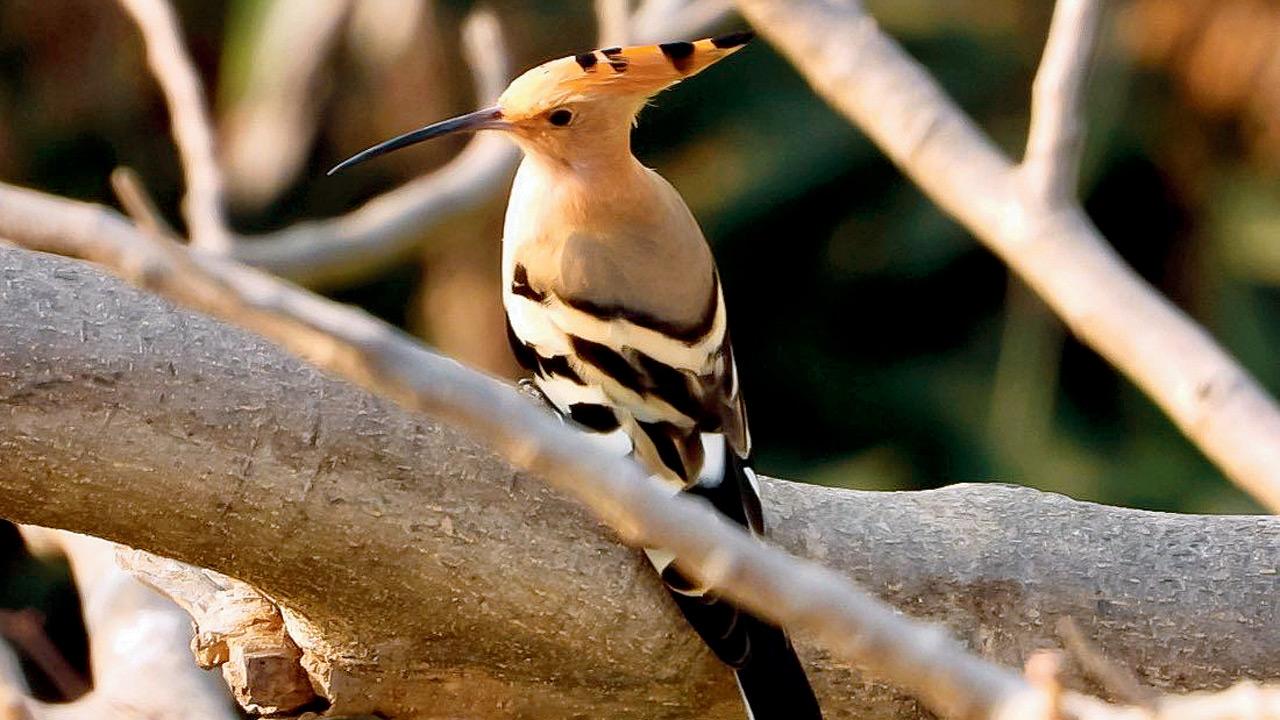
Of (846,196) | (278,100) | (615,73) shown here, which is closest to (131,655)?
(615,73)

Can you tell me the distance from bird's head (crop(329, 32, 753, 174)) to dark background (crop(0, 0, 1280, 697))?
1.93m

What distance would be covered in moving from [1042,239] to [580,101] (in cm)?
39

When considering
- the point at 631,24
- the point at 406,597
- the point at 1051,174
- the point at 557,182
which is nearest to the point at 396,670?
the point at 406,597

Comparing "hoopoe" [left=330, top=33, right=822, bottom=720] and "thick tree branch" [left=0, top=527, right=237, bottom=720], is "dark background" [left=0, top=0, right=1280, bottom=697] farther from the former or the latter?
"hoopoe" [left=330, top=33, right=822, bottom=720]

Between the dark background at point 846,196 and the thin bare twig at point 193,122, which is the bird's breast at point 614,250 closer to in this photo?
the thin bare twig at point 193,122

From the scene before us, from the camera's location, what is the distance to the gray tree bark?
110cm

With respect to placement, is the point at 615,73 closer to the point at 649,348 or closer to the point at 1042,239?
the point at 649,348

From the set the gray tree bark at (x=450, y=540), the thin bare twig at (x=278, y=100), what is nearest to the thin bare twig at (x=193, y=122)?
the gray tree bark at (x=450, y=540)

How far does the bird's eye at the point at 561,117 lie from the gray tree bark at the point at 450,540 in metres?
0.39

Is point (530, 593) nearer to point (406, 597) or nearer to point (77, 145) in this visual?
point (406, 597)

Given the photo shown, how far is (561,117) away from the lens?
1522 mm

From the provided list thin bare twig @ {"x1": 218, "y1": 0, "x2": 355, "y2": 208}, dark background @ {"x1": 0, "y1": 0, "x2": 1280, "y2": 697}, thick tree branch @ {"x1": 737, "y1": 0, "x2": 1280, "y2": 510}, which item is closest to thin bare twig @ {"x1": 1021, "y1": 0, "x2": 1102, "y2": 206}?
thick tree branch @ {"x1": 737, "y1": 0, "x2": 1280, "y2": 510}

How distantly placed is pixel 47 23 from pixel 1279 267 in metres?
2.44

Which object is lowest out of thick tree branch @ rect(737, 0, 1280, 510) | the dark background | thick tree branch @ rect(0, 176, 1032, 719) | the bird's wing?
the dark background
